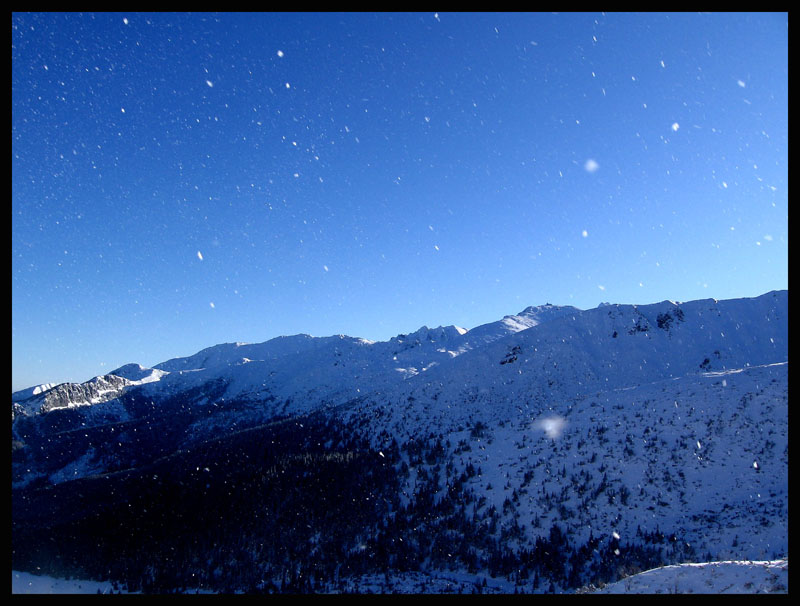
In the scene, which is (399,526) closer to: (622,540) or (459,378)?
(622,540)

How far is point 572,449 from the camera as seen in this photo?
90.4 ft

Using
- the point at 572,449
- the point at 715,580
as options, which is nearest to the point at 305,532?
the point at 572,449

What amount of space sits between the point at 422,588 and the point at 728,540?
13.2 meters

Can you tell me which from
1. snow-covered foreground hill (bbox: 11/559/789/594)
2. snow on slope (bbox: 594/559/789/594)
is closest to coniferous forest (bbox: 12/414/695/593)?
snow-covered foreground hill (bbox: 11/559/789/594)

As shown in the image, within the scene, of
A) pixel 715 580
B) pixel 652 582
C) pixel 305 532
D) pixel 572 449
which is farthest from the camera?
pixel 572 449

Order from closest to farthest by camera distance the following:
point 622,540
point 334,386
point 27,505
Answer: point 622,540, point 27,505, point 334,386

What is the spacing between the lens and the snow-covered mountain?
1888cm

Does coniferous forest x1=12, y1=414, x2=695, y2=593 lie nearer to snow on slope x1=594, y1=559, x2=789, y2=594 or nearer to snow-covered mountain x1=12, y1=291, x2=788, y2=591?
snow-covered mountain x1=12, y1=291, x2=788, y2=591

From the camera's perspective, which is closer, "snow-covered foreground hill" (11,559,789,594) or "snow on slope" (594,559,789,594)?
"snow on slope" (594,559,789,594)

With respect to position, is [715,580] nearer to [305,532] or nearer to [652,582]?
[652,582]
